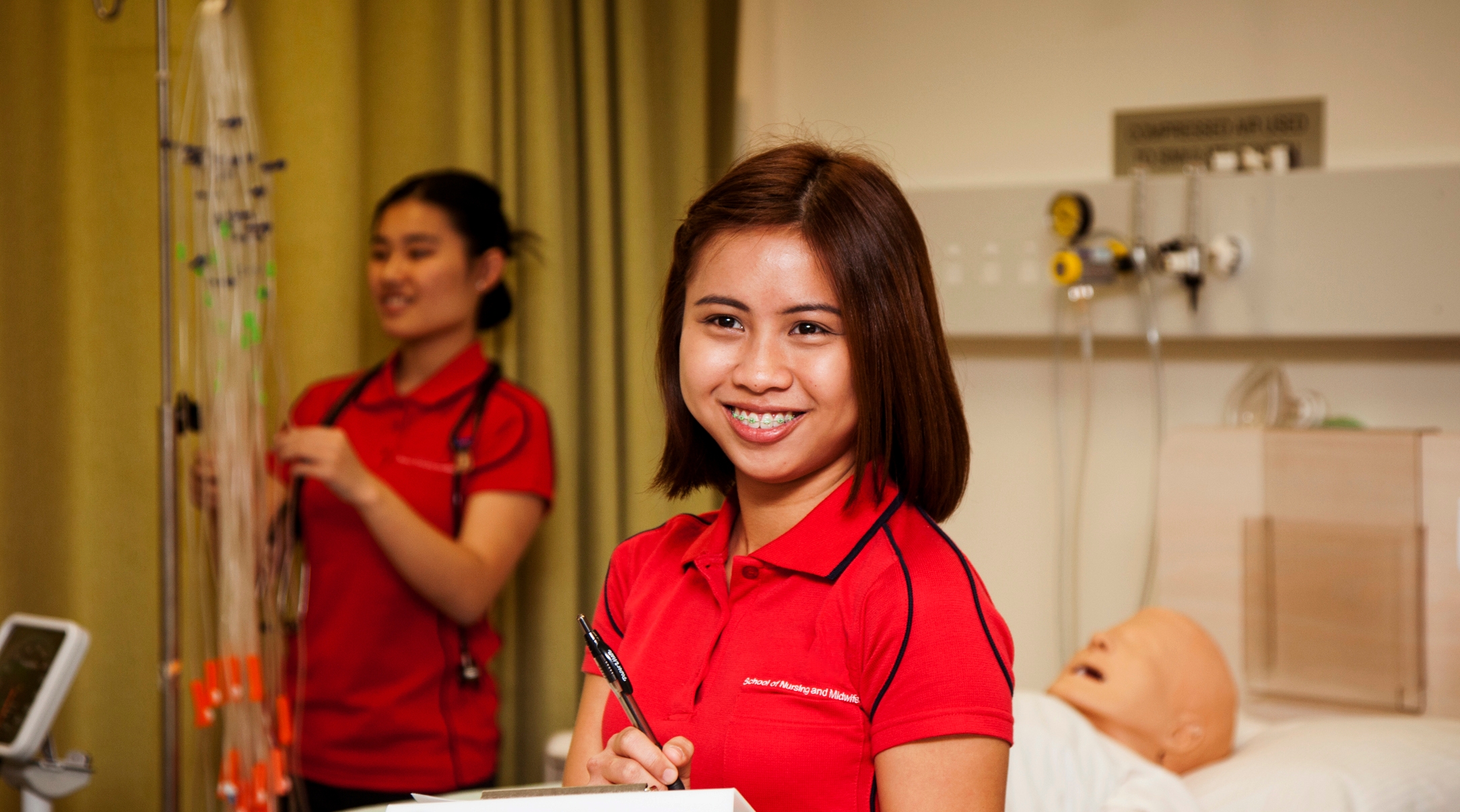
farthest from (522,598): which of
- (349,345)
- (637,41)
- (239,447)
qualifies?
(637,41)

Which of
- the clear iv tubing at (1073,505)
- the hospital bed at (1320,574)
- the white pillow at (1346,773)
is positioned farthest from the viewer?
the clear iv tubing at (1073,505)

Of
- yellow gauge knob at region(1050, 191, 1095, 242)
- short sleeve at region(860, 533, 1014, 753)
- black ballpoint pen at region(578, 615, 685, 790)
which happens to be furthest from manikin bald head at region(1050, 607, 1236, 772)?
black ballpoint pen at region(578, 615, 685, 790)

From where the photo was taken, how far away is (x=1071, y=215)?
221 cm

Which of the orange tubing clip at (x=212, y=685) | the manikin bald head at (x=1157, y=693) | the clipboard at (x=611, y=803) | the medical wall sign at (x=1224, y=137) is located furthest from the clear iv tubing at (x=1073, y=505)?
the clipboard at (x=611, y=803)

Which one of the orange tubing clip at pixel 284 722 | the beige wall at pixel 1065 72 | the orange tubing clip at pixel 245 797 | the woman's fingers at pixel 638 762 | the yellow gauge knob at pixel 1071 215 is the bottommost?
the orange tubing clip at pixel 245 797

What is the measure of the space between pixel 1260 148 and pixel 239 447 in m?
1.85

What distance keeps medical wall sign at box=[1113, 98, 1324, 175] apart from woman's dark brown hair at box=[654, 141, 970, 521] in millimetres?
1492

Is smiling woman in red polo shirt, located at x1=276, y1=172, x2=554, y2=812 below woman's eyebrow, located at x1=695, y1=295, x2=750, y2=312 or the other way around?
below

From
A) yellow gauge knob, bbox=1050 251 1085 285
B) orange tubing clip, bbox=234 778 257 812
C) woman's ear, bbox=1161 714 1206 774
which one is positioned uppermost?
yellow gauge knob, bbox=1050 251 1085 285

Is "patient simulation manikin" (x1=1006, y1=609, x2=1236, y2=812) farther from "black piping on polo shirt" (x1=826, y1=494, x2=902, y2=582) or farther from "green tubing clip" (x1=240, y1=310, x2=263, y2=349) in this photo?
"green tubing clip" (x1=240, y1=310, x2=263, y2=349)

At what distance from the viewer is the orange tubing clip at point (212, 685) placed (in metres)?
1.50

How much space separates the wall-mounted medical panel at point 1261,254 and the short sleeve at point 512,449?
0.91 metres

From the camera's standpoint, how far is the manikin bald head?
5.86 feet

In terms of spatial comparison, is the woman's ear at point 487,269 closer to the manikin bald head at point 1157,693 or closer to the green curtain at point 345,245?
the green curtain at point 345,245
